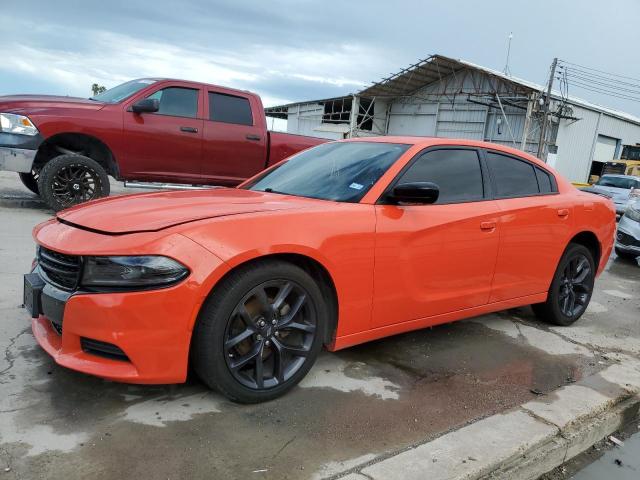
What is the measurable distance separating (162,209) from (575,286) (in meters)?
3.77

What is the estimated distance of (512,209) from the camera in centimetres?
404

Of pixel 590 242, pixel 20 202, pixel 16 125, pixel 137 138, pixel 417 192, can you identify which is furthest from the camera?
pixel 20 202

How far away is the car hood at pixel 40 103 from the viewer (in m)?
6.74

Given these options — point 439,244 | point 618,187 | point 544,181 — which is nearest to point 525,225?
point 544,181

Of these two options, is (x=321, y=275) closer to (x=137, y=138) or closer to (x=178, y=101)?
(x=137, y=138)

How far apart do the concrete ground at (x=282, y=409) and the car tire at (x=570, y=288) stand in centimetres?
45

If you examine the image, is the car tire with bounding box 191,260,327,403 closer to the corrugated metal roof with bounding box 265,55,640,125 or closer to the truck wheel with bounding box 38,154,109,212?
the truck wheel with bounding box 38,154,109,212

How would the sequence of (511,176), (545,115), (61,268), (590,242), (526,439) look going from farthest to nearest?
(545,115) < (590,242) < (511,176) < (526,439) < (61,268)

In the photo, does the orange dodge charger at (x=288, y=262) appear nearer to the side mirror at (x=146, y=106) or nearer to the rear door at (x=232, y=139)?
the side mirror at (x=146, y=106)

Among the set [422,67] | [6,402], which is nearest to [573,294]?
[6,402]

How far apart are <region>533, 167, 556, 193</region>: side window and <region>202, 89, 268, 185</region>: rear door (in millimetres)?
4723

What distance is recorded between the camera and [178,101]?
779 centimetres

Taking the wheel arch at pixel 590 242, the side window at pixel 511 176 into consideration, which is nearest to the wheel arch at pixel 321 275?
the side window at pixel 511 176

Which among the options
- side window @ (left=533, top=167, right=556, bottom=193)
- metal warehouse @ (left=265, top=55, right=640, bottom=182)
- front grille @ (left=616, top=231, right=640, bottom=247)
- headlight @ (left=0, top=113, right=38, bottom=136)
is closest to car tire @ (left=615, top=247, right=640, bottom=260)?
front grille @ (left=616, top=231, right=640, bottom=247)
